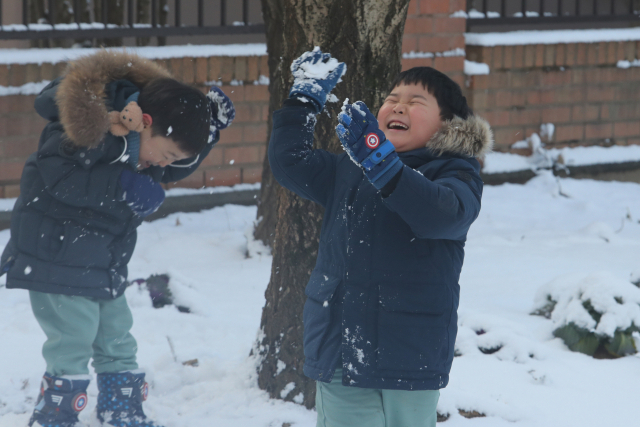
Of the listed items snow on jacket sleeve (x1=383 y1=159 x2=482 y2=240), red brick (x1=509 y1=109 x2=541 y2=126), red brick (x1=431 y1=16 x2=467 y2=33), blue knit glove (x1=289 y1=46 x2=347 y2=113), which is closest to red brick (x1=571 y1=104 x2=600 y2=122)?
red brick (x1=509 y1=109 x2=541 y2=126)

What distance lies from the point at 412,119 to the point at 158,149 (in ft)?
3.44

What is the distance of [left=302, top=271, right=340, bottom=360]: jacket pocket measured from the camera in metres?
1.92

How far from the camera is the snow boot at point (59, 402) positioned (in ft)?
8.41

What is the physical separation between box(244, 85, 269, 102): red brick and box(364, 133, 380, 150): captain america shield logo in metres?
4.47

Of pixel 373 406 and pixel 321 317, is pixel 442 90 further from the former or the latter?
pixel 373 406

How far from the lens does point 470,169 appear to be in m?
1.92

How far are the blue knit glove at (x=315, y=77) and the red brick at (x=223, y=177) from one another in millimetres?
3955

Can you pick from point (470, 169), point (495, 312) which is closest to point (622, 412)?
point (495, 312)

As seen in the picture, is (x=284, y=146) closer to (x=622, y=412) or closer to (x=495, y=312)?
(x=622, y=412)

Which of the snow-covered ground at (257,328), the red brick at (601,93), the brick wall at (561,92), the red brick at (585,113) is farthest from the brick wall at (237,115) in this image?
the red brick at (601,93)

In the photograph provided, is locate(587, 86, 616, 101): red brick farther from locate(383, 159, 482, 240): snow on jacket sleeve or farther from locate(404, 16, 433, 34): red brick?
locate(383, 159, 482, 240): snow on jacket sleeve

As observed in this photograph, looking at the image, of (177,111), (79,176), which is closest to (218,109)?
(177,111)

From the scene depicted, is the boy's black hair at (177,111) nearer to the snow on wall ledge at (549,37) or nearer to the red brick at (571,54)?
the snow on wall ledge at (549,37)

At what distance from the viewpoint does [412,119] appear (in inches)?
78.3
